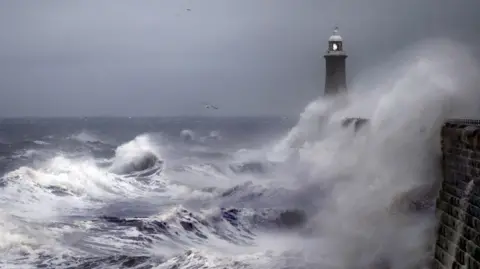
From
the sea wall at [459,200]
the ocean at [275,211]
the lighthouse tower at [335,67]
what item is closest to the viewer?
the sea wall at [459,200]

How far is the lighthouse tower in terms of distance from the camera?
32.3m

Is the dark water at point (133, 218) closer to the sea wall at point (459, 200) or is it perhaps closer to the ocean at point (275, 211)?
the ocean at point (275, 211)

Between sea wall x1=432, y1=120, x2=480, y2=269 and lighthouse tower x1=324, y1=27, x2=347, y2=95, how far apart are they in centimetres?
2289

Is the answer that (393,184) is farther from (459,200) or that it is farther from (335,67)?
(335,67)

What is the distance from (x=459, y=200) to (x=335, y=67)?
24778 millimetres

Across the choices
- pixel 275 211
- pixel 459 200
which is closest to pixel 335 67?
pixel 275 211

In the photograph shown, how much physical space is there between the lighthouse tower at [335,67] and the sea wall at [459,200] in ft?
75.1

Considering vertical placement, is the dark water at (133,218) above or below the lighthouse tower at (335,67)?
below

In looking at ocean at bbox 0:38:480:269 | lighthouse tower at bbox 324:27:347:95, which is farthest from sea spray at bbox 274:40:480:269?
lighthouse tower at bbox 324:27:347:95

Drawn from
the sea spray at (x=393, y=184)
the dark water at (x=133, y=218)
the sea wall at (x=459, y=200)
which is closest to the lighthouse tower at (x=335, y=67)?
the dark water at (x=133, y=218)

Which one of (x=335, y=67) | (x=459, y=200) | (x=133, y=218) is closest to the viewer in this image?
(x=459, y=200)

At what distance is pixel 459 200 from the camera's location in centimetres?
831

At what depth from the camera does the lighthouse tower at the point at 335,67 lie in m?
32.3

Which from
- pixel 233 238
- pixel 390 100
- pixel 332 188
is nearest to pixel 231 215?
pixel 233 238
